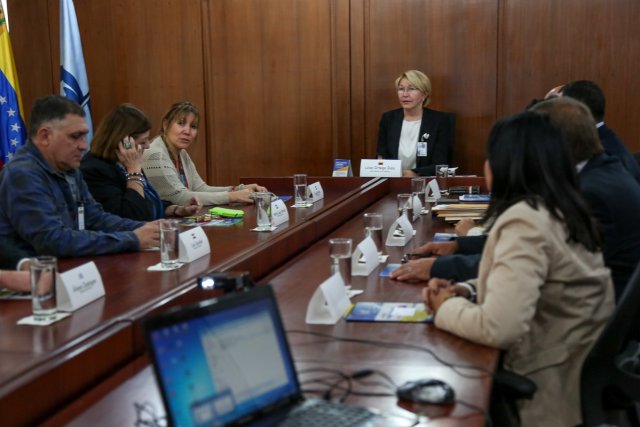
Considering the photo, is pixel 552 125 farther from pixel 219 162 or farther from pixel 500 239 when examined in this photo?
pixel 219 162

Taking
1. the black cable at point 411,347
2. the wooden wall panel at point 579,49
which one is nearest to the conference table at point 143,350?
the black cable at point 411,347

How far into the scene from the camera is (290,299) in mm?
2070

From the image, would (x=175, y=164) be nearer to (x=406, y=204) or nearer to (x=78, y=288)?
(x=406, y=204)

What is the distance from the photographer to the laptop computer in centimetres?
112

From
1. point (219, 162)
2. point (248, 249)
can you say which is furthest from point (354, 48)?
point (248, 249)

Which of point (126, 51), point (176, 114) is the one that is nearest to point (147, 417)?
point (176, 114)

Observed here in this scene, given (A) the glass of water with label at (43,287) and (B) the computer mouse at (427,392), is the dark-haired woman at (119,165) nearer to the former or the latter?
A: (A) the glass of water with label at (43,287)

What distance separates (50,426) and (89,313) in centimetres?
46

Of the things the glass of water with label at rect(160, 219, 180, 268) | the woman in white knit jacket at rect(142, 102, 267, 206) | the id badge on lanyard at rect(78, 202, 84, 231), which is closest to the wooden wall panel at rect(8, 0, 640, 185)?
the woman in white knit jacket at rect(142, 102, 267, 206)

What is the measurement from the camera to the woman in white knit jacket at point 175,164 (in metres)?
3.91

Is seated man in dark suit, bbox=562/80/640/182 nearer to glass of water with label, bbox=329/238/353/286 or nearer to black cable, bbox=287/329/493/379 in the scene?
glass of water with label, bbox=329/238/353/286

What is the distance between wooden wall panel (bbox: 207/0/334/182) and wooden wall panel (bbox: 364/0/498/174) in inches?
16.2

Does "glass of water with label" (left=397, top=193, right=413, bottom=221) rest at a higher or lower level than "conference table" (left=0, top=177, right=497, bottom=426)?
higher

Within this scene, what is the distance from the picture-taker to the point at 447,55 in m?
5.98
